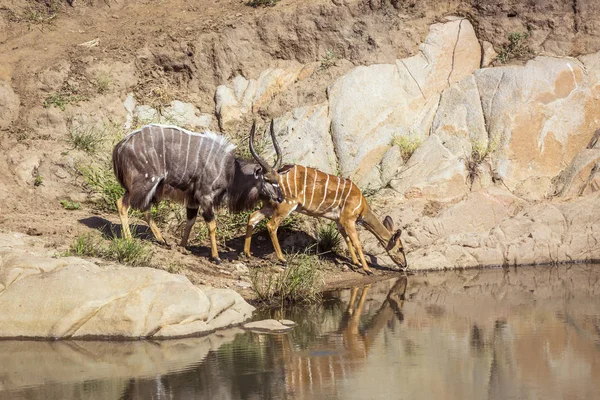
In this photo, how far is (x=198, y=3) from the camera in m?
17.5

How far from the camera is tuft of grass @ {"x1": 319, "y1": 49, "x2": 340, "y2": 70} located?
50.9 feet

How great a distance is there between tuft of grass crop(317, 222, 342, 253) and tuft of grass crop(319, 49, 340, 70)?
392 cm

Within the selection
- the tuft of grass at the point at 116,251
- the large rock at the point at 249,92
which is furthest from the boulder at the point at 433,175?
the tuft of grass at the point at 116,251

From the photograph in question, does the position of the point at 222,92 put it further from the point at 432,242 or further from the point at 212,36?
the point at 432,242

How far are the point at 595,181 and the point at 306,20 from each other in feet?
19.6

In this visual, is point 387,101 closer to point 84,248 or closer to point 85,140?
point 85,140

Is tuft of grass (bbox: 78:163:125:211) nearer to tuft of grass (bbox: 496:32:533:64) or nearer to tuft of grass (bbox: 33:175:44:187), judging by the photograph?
tuft of grass (bbox: 33:175:44:187)

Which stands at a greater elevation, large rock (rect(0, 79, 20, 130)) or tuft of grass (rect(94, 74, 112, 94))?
tuft of grass (rect(94, 74, 112, 94))

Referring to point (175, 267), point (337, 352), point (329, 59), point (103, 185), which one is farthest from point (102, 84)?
point (337, 352)

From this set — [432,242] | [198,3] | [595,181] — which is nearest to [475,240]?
[432,242]

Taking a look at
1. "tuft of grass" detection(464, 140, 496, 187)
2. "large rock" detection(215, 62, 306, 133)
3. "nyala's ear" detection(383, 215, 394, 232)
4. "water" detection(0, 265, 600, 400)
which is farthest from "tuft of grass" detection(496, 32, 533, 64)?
"water" detection(0, 265, 600, 400)

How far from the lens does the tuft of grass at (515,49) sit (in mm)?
15008

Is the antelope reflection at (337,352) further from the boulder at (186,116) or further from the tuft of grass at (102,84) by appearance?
the tuft of grass at (102,84)

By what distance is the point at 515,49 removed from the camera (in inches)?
593
